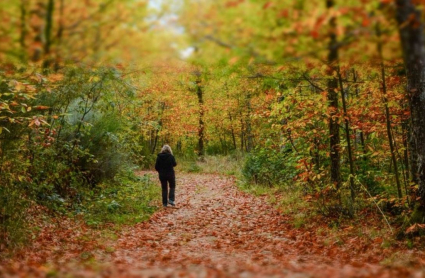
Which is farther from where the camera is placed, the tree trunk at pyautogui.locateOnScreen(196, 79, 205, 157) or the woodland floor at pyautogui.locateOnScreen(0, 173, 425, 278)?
the tree trunk at pyautogui.locateOnScreen(196, 79, 205, 157)

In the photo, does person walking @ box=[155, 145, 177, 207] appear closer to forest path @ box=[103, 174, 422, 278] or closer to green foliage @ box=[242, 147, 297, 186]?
forest path @ box=[103, 174, 422, 278]

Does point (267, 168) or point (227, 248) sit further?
point (267, 168)

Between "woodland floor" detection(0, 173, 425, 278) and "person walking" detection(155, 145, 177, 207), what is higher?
"person walking" detection(155, 145, 177, 207)

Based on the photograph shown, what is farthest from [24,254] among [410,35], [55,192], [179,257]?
[410,35]

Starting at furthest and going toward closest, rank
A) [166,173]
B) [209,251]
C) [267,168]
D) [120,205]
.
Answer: [267,168], [166,173], [120,205], [209,251]

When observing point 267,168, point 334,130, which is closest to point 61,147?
point 334,130

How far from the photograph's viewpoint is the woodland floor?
14.0 feet

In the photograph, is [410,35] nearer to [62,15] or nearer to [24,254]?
[62,15]

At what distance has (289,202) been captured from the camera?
10.4 metres

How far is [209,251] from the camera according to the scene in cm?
670

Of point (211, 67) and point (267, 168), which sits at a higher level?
point (211, 67)

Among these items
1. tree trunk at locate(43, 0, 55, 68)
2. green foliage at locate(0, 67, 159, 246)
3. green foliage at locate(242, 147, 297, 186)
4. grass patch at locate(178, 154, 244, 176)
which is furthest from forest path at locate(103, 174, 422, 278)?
grass patch at locate(178, 154, 244, 176)

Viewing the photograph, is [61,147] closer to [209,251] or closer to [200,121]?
[209,251]

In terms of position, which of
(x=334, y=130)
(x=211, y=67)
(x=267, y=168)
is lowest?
(x=267, y=168)
